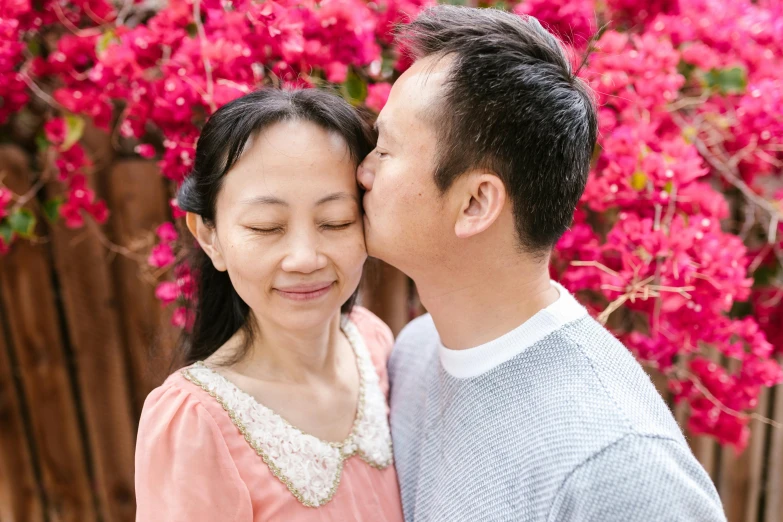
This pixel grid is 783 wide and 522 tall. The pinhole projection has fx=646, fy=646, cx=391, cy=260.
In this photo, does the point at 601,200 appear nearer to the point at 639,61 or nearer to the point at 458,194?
the point at 639,61

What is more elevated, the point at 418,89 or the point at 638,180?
the point at 418,89

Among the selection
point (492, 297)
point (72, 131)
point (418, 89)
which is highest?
point (418, 89)

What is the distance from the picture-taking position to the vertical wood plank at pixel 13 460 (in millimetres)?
2236

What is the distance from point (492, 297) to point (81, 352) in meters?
1.56

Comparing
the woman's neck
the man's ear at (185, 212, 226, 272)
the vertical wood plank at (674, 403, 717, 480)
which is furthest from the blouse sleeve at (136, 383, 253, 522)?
the vertical wood plank at (674, 403, 717, 480)

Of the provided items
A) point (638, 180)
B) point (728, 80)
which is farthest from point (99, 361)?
point (728, 80)

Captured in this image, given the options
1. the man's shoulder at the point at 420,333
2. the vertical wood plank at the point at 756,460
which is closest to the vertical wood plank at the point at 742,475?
the vertical wood plank at the point at 756,460

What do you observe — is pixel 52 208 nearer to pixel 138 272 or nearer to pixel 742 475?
pixel 138 272

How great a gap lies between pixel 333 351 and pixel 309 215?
1.49 ft

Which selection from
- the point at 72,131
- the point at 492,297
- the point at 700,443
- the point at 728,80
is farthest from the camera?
the point at 700,443

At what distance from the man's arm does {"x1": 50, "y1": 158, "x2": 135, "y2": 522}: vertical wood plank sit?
5.55 ft

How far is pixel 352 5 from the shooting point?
1659 millimetres

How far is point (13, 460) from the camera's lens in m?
2.31

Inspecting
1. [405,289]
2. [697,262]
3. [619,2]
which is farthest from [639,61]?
[405,289]
